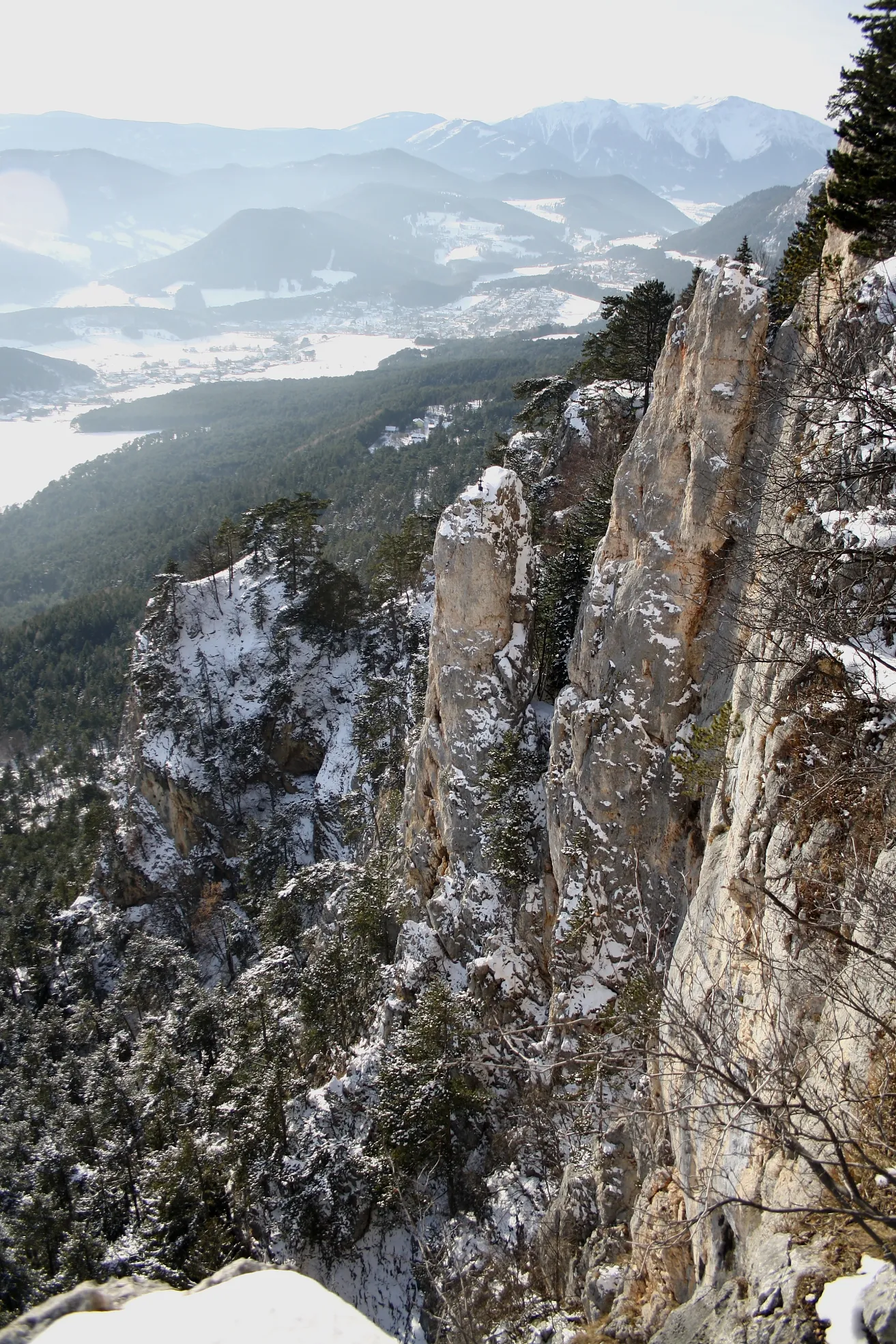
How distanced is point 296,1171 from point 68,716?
6987 centimetres

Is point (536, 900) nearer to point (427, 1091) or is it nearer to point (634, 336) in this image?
point (427, 1091)

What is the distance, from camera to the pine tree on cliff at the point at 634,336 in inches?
1144


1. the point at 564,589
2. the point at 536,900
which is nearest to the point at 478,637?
the point at 564,589

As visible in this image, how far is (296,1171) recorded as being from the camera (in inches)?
855

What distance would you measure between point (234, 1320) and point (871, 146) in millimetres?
19192

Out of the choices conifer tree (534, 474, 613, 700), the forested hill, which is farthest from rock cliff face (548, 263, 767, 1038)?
the forested hill

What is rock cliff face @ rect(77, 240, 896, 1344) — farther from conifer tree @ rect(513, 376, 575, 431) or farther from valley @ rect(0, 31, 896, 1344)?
conifer tree @ rect(513, 376, 575, 431)

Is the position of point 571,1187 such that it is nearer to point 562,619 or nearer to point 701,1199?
point 701,1199

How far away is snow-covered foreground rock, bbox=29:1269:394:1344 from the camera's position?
6.12 meters

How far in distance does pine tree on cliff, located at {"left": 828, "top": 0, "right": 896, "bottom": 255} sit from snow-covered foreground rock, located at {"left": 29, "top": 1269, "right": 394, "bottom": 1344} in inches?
688

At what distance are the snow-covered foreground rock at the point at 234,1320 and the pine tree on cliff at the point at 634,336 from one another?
29.8 meters

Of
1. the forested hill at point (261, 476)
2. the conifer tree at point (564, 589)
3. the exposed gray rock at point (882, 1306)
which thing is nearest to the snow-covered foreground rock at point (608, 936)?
the exposed gray rock at point (882, 1306)

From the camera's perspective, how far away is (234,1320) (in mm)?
6223

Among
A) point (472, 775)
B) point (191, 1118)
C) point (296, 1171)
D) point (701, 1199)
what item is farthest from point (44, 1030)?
point (701, 1199)
